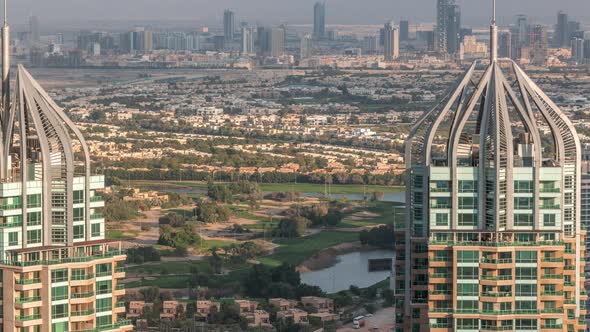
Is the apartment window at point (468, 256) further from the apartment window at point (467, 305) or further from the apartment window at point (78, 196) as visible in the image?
the apartment window at point (78, 196)

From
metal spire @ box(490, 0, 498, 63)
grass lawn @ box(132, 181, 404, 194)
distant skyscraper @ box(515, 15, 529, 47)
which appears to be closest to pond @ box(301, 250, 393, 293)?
grass lawn @ box(132, 181, 404, 194)

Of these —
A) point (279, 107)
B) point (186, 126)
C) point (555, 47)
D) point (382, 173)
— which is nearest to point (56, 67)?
point (555, 47)

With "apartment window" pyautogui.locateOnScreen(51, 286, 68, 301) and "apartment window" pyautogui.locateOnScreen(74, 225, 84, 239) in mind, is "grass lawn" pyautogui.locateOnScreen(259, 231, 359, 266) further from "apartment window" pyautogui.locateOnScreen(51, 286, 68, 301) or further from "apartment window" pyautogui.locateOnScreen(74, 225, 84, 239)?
"apartment window" pyautogui.locateOnScreen(51, 286, 68, 301)

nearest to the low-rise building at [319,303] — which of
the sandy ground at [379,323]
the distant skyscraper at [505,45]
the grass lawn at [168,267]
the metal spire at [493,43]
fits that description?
the sandy ground at [379,323]

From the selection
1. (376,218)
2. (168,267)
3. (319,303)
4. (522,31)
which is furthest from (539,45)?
(319,303)

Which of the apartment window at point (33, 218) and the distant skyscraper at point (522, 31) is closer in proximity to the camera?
the apartment window at point (33, 218)

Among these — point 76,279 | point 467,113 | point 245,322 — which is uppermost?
point 467,113

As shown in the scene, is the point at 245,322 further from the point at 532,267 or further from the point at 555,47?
the point at 555,47
